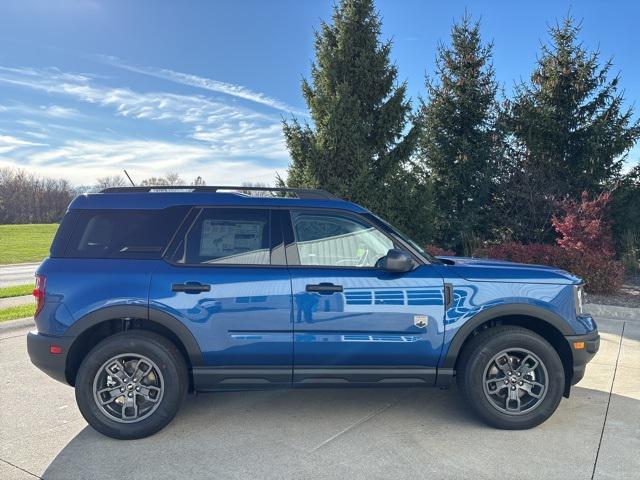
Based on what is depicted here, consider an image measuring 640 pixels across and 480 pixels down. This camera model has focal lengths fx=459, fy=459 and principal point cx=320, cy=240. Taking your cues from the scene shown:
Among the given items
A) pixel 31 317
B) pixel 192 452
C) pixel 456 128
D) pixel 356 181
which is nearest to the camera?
pixel 192 452

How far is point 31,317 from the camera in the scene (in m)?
7.42

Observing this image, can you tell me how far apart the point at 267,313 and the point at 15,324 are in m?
5.49

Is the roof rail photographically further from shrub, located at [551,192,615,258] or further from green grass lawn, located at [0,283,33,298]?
green grass lawn, located at [0,283,33,298]

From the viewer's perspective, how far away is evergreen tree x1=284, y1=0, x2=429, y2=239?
34.7 ft

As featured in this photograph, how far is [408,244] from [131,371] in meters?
2.42

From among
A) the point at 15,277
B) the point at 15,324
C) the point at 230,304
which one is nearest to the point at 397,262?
the point at 230,304

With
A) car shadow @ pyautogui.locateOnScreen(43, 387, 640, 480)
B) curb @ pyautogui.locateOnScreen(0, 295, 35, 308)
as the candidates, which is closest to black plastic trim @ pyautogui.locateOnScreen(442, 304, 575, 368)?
car shadow @ pyautogui.locateOnScreen(43, 387, 640, 480)

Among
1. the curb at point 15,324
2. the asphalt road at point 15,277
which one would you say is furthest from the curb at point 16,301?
the asphalt road at point 15,277

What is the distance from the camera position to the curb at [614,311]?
7.64 meters

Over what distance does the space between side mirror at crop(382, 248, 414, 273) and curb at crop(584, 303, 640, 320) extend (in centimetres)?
581

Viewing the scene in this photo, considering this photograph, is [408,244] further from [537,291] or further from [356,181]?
[356,181]

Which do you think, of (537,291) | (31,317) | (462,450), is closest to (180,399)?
(462,450)

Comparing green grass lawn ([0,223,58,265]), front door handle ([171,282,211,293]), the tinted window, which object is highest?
the tinted window

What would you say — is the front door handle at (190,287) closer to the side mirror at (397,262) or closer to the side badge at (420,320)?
the side mirror at (397,262)
